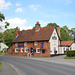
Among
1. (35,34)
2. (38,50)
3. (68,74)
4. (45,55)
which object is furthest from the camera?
(35,34)

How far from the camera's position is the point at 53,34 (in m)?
41.5

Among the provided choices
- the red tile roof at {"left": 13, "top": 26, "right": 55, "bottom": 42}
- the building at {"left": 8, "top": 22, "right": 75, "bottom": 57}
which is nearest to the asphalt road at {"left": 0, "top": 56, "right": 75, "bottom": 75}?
the building at {"left": 8, "top": 22, "right": 75, "bottom": 57}

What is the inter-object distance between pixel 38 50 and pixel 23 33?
451 inches

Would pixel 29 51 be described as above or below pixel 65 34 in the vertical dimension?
below

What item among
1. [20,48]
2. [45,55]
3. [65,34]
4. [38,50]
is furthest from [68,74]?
[65,34]

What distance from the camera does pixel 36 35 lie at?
44125 millimetres

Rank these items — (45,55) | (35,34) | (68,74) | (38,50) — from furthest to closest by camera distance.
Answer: (35,34), (38,50), (45,55), (68,74)

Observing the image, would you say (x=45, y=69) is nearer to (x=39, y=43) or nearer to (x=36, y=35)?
(x=39, y=43)

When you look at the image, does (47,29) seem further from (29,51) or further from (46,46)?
(29,51)

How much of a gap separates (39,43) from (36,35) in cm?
367

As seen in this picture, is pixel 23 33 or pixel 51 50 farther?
pixel 23 33

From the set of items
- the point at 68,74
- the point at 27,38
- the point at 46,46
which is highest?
the point at 27,38

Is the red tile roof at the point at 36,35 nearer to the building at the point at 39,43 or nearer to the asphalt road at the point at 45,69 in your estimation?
the building at the point at 39,43

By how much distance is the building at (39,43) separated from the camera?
4003 centimetres
